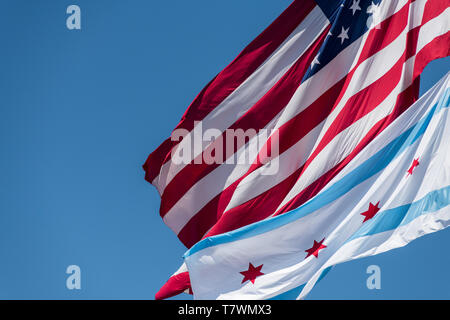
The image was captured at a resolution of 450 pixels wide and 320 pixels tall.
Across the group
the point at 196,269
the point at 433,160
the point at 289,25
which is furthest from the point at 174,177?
the point at 433,160

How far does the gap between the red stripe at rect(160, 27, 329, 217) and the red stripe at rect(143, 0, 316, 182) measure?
1.63 ft

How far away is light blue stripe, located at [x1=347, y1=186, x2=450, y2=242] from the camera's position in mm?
12465

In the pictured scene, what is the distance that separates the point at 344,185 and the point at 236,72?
335cm

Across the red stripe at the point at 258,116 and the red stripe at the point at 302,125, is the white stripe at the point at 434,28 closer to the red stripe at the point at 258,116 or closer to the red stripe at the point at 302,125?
the red stripe at the point at 302,125

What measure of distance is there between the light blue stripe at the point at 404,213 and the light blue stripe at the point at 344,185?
2.52ft

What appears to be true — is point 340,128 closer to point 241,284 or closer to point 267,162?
point 267,162

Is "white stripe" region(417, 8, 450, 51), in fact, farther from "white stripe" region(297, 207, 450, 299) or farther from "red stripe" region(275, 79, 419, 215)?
"white stripe" region(297, 207, 450, 299)

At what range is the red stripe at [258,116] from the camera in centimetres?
1484

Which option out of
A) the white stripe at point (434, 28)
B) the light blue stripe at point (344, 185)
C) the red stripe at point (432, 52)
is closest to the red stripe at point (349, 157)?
the light blue stripe at point (344, 185)

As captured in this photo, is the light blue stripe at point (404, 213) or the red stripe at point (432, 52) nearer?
the light blue stripe at point (404, 213)

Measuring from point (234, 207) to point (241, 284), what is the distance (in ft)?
5.16

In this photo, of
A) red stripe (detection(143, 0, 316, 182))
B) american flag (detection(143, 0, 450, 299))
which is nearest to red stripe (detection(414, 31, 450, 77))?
american flag (detection(143, 0, 450, 299))

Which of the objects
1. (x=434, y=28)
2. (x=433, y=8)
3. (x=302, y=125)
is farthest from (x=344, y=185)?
(x=433, y=8)

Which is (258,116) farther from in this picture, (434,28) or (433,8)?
(433,8)
